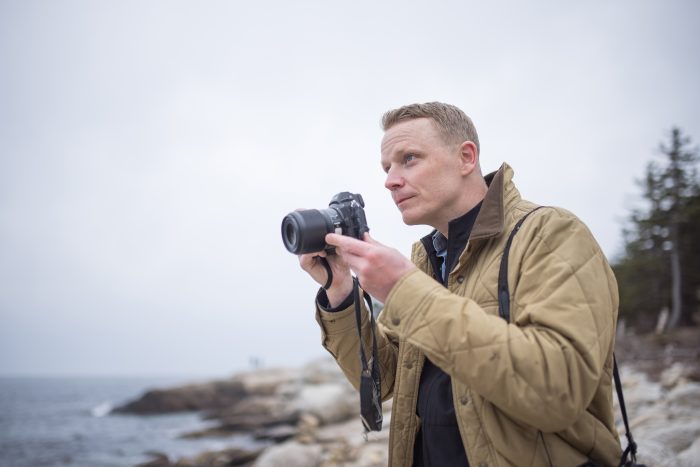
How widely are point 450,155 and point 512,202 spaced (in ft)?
Answer: 1.19

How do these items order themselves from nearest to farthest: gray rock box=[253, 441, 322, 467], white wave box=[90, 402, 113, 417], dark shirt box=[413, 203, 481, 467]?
1. dark shirt box=[413, 203, 481, 467]
2. gray rock box=[253, 441, 322, 467]
3. white wave box=[90, 402, 113, 417]

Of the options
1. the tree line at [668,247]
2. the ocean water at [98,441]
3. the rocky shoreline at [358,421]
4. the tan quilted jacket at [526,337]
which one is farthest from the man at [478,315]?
the tree line at [668,247]

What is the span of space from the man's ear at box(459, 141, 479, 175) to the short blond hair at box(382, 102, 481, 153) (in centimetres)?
4

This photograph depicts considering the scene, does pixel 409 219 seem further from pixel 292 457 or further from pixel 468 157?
pixel 292 457

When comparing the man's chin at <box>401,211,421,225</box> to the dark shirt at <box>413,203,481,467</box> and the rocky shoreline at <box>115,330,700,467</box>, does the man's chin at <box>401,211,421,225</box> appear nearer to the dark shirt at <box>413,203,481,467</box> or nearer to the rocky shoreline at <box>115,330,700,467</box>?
the dark shirt at <box>413,203,481,467</box>

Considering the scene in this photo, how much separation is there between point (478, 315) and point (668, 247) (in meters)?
24.7

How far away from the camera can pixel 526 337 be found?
53.7 inches

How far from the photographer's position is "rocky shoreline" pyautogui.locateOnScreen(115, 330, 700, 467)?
219 inches

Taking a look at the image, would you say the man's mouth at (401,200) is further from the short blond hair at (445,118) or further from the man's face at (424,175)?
the short blond hair at (445,118)

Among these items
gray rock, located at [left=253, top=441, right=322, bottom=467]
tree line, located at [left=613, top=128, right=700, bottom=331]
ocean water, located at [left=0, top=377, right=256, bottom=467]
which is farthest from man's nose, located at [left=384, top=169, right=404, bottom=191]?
tree line, located at [left=613, top=128, right=700, bottom=331]

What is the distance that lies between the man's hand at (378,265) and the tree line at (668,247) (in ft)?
72.5

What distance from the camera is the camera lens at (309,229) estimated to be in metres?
1.92

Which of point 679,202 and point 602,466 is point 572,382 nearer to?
point 602,466

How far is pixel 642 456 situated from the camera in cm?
479
